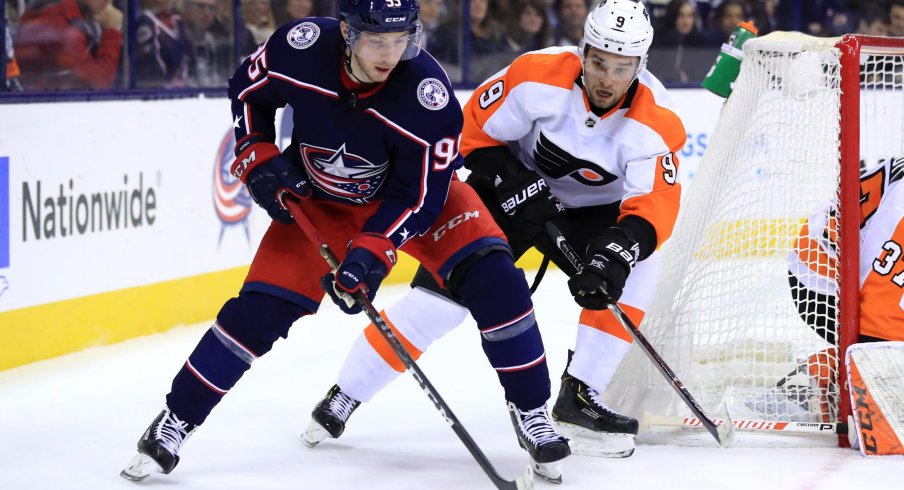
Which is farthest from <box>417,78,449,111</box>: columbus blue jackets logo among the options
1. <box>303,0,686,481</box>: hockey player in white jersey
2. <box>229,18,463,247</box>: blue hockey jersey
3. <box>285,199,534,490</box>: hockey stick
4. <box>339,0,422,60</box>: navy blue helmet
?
<box>303,0,686,481</box>: hockey player in white jersey

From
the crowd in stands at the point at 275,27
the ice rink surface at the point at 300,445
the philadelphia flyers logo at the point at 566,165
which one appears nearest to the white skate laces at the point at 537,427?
the ice rink surface at the point at 300,445

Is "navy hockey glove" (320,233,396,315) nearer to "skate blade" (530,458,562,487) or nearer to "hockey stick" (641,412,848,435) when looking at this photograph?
"skate blade" (530,458,562,487)

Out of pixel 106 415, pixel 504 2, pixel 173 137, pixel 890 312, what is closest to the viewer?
pixel 890 312

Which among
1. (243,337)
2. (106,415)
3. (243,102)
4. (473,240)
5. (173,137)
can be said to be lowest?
(106,415)

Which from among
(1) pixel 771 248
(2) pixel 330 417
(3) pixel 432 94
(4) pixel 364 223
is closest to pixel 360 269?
(4) pixel 364 223

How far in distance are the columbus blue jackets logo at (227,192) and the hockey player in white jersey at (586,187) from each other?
5.49ft

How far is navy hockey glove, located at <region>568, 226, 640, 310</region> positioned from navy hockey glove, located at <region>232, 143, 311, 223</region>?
64 centimetres

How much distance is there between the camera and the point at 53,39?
3.94 metres

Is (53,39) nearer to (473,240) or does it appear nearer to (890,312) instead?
(473,240)

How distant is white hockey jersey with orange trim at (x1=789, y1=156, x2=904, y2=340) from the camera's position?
299cm

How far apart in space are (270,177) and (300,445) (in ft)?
2.44

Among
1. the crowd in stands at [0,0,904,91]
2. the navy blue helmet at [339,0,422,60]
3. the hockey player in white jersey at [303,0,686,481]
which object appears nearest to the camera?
the navy blue helmet at [339,0,422,60]

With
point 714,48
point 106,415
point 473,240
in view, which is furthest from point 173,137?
point 714,48

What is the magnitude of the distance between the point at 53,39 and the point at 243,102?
155 centimetres
